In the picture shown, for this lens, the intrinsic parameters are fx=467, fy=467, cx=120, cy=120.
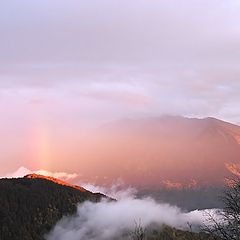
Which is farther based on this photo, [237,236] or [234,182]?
[234,182]

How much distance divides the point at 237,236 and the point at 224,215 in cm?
197

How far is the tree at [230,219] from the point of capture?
3108 cm

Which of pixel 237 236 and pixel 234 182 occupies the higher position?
pixel 234 182

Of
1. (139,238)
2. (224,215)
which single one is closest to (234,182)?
(224,215)

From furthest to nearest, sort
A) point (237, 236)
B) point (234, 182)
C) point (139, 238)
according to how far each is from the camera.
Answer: point (139, 238)
point (234, 182)
point (237, 236)

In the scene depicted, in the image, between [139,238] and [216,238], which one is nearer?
[216,238]

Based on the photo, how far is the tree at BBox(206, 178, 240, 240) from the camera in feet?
102

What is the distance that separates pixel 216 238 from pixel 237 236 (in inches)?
54.2

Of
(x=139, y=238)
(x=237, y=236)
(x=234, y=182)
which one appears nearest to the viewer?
(x=237, y=236)

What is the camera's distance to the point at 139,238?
237ft

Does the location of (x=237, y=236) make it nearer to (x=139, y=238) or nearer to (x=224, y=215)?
(x=224, y=215)

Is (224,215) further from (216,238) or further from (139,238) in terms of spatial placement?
(139,238)

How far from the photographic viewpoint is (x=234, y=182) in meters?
34.4

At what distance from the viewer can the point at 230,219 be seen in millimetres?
32188
